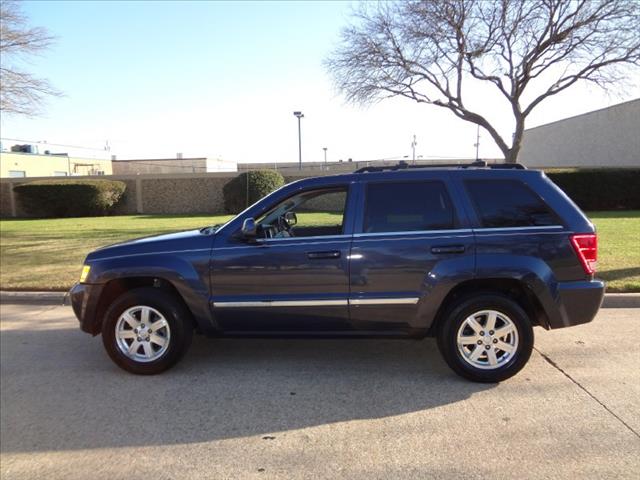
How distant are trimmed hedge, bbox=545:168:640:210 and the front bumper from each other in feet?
64.2

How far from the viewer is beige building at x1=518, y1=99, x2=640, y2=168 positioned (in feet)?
87.9

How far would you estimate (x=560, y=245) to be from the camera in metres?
4.08

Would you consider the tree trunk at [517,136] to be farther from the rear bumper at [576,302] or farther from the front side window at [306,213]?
the rear bumper at [576,302]

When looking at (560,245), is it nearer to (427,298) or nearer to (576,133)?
(427,298)

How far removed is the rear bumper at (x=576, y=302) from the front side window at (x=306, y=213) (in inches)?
76.9

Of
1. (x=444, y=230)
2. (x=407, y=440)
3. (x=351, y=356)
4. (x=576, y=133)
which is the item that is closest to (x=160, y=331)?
(x=351, y=356)

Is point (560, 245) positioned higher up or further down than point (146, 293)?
higher up

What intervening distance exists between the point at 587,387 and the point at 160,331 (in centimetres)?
374

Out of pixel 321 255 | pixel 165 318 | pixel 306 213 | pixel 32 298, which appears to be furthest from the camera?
pixel 32 298

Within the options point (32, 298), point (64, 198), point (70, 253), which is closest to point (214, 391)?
point (32, 298)

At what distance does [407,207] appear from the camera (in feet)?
14.0

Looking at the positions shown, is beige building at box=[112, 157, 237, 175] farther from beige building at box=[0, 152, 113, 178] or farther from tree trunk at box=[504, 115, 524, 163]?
tree trunk at box=[504, 115, 524, 163]

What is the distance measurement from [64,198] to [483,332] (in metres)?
24.3

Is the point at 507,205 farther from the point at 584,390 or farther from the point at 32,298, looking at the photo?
the point at 32,298
